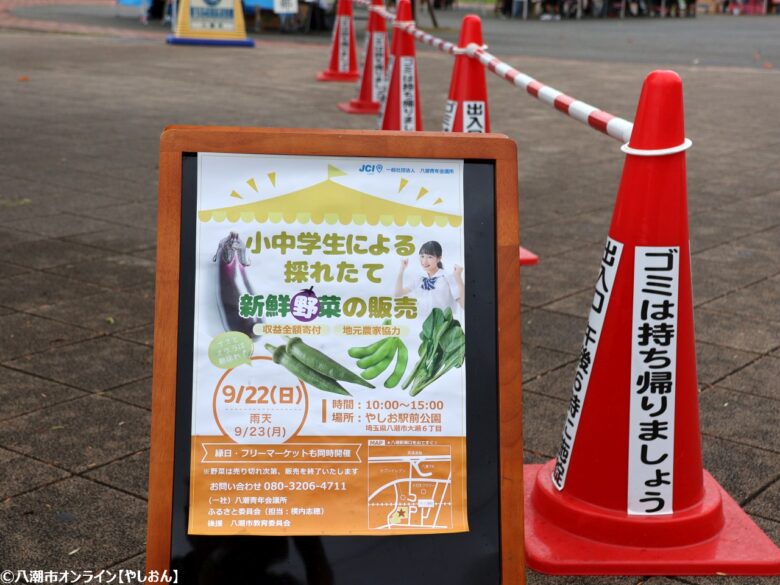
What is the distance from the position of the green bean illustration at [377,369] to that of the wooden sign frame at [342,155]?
0.26 m

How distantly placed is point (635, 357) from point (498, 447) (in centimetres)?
71

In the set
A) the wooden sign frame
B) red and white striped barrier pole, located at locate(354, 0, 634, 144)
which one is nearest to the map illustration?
the wooden sign frame

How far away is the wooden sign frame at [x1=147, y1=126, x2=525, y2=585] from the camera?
2.66m

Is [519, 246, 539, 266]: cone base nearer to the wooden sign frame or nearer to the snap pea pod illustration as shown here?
the wooden sign frame

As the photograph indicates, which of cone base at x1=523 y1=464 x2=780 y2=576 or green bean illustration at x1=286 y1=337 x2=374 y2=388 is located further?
cone base at x1=523 y1=464 x2=780 y2=576

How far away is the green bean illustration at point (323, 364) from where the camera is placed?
270cm

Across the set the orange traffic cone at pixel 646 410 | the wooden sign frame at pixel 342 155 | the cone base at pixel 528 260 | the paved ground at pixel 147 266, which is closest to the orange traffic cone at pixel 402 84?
the paved ground at pixel 147 266

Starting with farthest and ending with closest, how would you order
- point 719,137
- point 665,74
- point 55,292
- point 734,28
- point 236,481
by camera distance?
point 734,28 → point 719,137 → point 55,292 → point 665,74 → point 236,481

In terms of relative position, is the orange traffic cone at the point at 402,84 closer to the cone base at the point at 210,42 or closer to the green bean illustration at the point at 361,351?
the green bean illustration at the point at 361,351

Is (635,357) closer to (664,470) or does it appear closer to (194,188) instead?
(664,470)

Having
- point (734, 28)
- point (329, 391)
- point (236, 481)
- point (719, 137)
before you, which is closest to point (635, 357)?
point (329, 391)

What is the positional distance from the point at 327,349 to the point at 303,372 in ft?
0.25

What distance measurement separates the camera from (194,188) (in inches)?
108

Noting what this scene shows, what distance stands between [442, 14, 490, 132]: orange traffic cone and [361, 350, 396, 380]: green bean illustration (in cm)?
397
